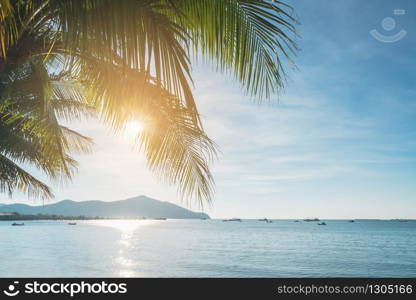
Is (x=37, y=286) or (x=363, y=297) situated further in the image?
(x=363, y=297)

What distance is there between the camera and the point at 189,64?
2.14 metres

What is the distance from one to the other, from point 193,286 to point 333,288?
100 inches

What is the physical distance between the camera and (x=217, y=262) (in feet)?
103

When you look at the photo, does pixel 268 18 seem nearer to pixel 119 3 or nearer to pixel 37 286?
pixel 119 3

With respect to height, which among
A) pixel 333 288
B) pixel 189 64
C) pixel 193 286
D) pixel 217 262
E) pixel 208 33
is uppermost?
pixel 208 33

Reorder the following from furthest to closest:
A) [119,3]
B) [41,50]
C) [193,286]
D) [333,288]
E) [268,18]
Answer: [333,288] → [193,286] → [41,50] → [268,18] → [119,3]

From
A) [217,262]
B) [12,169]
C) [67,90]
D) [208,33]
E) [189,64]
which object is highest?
[67,90]

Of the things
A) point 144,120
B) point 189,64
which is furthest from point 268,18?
point 144,120

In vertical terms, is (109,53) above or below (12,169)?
above

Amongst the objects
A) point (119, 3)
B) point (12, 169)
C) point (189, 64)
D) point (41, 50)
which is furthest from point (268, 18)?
point (12, 169)

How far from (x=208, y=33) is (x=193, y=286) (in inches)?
106

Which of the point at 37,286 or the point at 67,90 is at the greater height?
the point at 67,90

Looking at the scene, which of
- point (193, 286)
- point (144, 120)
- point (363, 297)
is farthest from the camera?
point (363, 297)

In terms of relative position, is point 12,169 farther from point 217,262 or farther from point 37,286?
point 217,262
